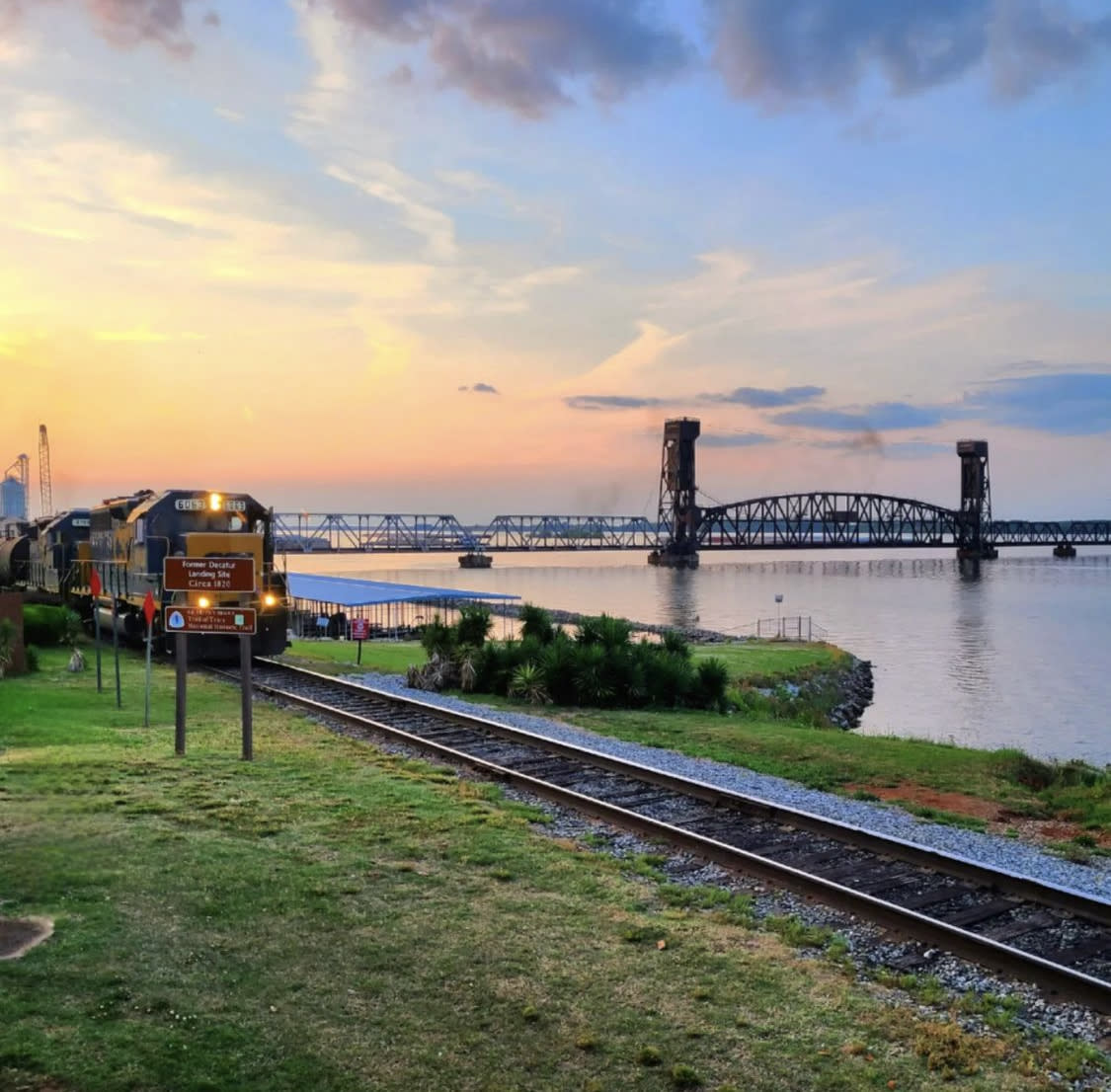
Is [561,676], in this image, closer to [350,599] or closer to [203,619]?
[203,619]

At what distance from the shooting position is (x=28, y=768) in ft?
A: 39.4

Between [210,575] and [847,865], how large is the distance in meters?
9.57

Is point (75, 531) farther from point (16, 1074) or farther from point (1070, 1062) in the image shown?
point (1070, 1062)

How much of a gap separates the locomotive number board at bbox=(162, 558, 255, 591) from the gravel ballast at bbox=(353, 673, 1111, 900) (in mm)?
5325

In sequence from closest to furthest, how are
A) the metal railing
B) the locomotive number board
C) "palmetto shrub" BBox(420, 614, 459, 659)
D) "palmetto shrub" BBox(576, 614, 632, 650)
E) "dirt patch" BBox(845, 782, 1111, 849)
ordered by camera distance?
"dirt patch" BBox(845, 782, 1111, 849) < the locomotive number board < "palmetto shrub" BBox(576, 614, 632, 650) < "palmetto shrub" BBox(420, 614, 459, 659) < the metal railing

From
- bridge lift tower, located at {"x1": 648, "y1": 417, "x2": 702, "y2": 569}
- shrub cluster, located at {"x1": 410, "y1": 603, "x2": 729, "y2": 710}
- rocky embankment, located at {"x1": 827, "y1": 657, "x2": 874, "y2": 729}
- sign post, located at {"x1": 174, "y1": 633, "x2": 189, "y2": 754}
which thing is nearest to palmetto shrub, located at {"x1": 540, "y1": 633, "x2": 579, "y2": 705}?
shrub cluster, located at {"x1": 410, "y1": 603, "x2": 729, "y2": 710}

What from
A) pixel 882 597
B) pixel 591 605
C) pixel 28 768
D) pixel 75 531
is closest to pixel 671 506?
pixel 882 597

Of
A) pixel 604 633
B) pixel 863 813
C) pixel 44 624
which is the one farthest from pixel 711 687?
pixel 44 624

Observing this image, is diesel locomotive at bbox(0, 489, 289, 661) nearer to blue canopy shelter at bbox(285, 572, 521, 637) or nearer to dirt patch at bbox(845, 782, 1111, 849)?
dirt patch at bbox(845, 782, 1111, 849)

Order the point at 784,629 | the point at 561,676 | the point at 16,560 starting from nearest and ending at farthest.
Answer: the point at 561,676 → the point at 16,560 → the point at 784,629

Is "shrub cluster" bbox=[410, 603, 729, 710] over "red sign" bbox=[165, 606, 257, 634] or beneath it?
beneath

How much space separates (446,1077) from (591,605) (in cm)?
8998

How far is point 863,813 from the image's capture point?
38.3 ft

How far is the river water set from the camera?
33156 mm
